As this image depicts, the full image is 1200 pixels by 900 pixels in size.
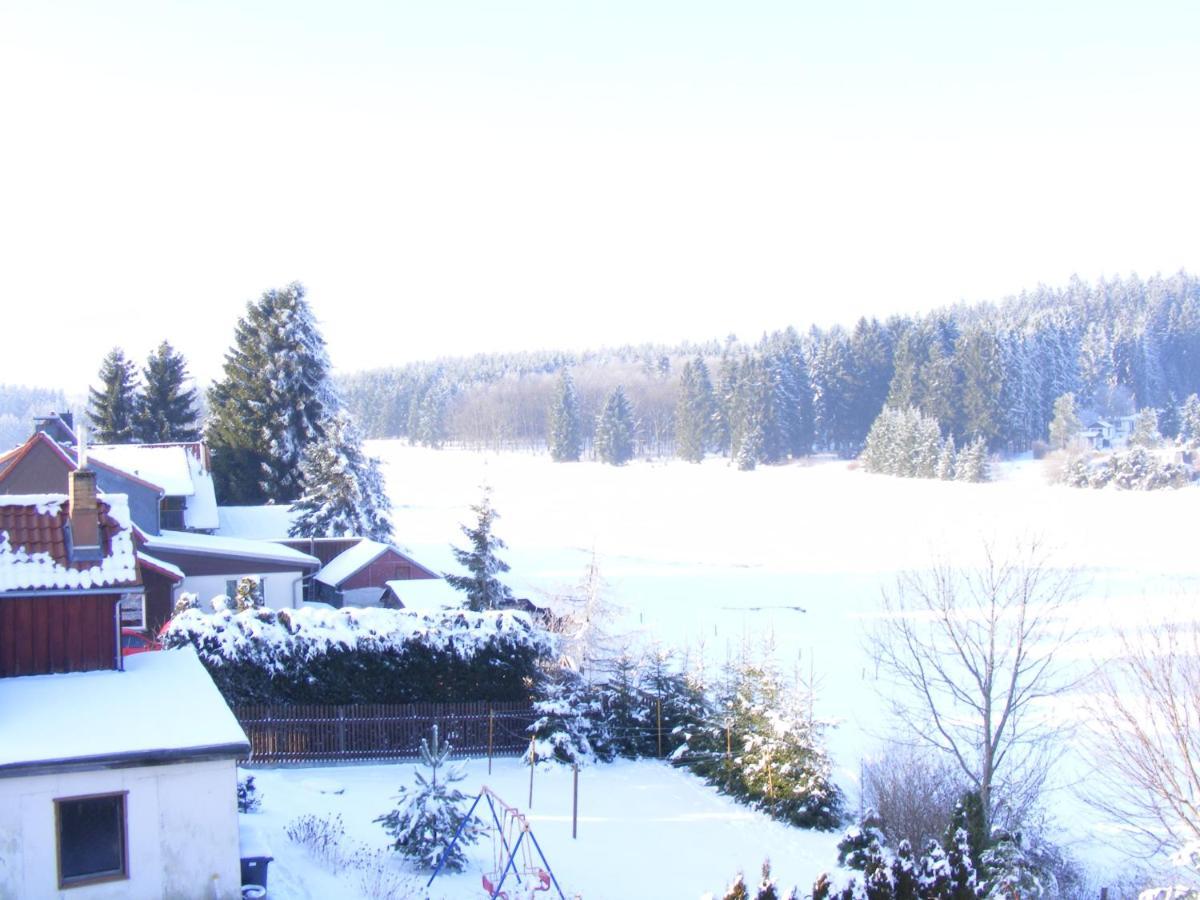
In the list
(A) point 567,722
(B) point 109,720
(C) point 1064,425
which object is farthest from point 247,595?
(C) point 1064,425

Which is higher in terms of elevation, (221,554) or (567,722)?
(221,554)

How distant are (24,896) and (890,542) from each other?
56.5 meters

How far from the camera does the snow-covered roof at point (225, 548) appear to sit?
31.2 meters

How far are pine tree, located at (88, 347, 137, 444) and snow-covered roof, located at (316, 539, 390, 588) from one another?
78.4ft

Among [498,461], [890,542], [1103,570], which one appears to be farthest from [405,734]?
[498,461]

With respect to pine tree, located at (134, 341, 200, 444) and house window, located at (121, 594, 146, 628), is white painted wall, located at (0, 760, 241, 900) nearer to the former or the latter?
house window, located at (121, 594, 146, 628)

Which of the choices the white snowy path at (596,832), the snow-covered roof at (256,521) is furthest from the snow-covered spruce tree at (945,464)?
the white snowy path at (596,832)

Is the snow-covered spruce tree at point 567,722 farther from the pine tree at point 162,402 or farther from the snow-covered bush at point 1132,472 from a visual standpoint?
the snow-covered bush at point 1132,472

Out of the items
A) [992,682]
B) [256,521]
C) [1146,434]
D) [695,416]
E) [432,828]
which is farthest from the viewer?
[695,416]

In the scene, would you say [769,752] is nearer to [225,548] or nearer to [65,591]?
[65,591]

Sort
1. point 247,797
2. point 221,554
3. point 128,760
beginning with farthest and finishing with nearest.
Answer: point 221,554 → point 247,797 → point 128,760

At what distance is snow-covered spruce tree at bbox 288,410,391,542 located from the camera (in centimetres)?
4025

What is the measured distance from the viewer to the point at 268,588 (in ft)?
108

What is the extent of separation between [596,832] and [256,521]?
30698 mm
